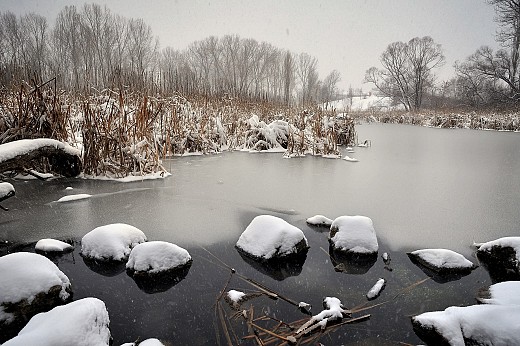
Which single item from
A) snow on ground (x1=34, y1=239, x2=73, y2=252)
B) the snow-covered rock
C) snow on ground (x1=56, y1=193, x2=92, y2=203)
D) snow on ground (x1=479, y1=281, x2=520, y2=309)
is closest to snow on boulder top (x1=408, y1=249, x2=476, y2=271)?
the snow-covered rock

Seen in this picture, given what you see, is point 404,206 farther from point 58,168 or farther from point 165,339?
point 58,168

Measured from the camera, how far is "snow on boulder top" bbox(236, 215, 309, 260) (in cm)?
206

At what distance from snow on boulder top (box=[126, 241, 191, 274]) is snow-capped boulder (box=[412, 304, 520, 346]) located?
53.8 inches

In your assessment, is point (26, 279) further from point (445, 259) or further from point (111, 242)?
point (445, 259)

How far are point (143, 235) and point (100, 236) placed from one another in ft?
0.93

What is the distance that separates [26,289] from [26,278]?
0.06m

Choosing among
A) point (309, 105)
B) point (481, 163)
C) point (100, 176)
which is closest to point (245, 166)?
point (100, 176)

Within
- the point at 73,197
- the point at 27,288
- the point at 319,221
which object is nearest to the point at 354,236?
the point at 319,221

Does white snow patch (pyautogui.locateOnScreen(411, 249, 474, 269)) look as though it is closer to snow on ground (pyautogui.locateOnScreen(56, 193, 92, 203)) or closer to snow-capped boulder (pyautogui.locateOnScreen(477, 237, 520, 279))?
snow-capped boulder (pyautogui.locateOnScreen(477, 237, 520, 279))

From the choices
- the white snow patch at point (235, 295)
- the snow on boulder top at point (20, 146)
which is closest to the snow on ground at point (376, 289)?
the white snow patch at point (235, 295)

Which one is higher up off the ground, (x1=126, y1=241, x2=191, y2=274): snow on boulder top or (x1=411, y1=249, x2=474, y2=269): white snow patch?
(x1=126, y1=241, x2=191, y2=274): snow on boulder top

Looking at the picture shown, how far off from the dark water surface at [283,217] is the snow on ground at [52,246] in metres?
0.09

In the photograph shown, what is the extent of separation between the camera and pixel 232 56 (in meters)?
35.0

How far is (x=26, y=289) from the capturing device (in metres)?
1.47
